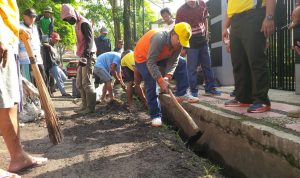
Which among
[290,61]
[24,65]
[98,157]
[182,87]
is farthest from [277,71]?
[24,65]

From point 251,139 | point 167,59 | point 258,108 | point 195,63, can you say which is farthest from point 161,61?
point 251,139

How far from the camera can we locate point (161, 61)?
509cm

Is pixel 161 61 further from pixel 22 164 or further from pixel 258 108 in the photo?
pixel 22 164

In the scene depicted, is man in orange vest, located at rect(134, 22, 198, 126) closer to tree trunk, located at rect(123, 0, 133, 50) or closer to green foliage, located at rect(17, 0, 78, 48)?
tree trunk, located at rect(123, 0, 133, 50)

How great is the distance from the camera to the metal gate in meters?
5.57

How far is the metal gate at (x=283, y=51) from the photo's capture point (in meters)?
5.57

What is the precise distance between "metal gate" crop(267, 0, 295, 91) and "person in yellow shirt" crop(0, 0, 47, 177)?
4.26 metres

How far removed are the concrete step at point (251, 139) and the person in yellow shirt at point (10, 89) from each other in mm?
1899

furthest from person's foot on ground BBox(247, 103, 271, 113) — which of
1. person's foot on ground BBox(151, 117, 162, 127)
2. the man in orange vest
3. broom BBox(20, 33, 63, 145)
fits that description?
broom BBox(20, 33, 63, 145)

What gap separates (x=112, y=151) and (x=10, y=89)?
4.43 feet

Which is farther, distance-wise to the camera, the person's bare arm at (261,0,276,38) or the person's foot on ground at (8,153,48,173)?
the person's bare arm at (261,0,276,38)

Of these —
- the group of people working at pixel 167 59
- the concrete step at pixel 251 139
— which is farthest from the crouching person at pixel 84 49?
the concrete step at pixel 251 139

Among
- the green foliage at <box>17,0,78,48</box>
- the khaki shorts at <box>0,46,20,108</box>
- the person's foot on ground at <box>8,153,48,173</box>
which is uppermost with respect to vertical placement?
the green foliage at <box>17,0,78,48</box>

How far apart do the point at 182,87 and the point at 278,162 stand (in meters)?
2.63
